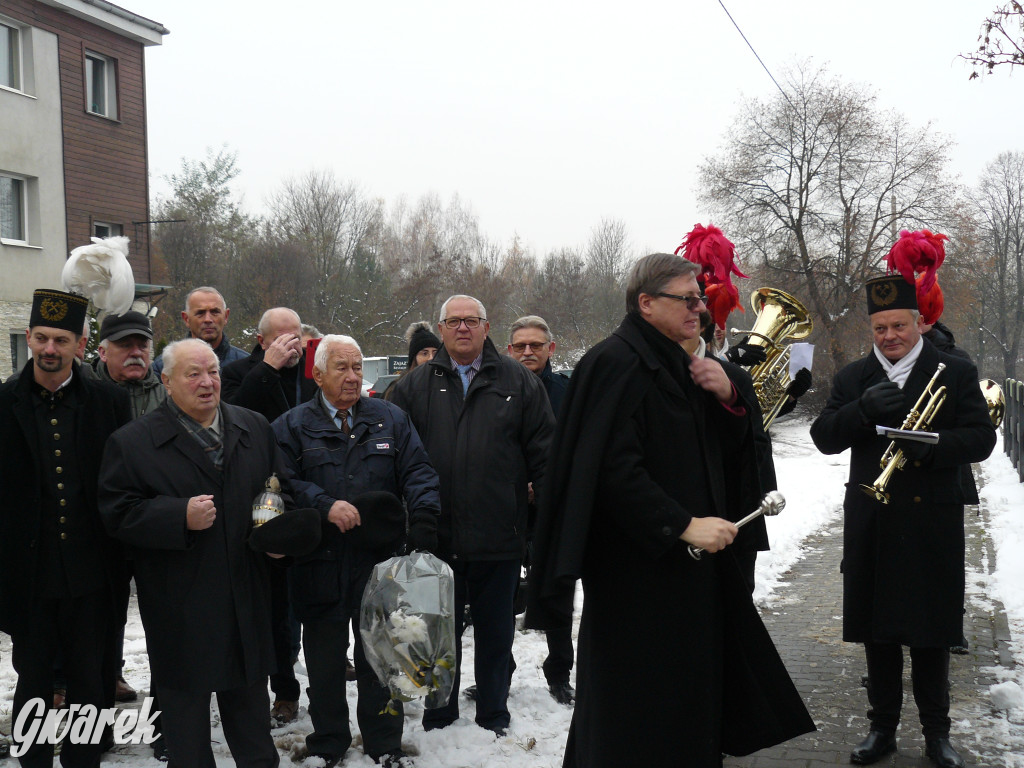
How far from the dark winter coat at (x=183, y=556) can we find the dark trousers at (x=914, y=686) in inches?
114

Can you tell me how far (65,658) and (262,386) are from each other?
1.75 metres

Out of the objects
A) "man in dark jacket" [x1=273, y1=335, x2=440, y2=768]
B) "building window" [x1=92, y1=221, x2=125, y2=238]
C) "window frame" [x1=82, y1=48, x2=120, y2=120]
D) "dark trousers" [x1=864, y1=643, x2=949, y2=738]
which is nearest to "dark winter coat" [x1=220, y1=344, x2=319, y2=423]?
"man in dark jacket" [x1=273, y1=335, x2=440, y2=768]

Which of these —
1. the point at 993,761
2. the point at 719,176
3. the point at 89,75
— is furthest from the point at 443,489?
the point at 719,176

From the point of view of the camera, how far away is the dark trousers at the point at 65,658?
165 inches

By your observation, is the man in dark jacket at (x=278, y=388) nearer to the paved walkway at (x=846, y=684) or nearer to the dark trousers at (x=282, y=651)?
the dark trousers at (x=282, y=651)

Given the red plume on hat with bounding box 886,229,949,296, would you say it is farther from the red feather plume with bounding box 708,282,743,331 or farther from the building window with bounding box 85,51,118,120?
the building window with bounding box 85,51,118,120

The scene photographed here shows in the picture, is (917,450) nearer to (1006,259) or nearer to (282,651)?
(282,651)

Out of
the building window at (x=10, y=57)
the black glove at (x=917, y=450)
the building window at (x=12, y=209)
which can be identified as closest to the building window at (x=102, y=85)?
the building window at (x=10, y=57)

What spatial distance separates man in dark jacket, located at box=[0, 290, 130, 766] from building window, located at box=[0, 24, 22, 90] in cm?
1859

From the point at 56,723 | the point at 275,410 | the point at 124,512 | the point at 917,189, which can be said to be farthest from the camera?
the point at 917,189

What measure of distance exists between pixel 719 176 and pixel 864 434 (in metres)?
32.2

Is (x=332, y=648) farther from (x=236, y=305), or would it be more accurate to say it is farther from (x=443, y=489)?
(x=236, y=305)

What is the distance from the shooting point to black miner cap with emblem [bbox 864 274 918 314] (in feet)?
15.8

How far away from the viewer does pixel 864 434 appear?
191 inches
